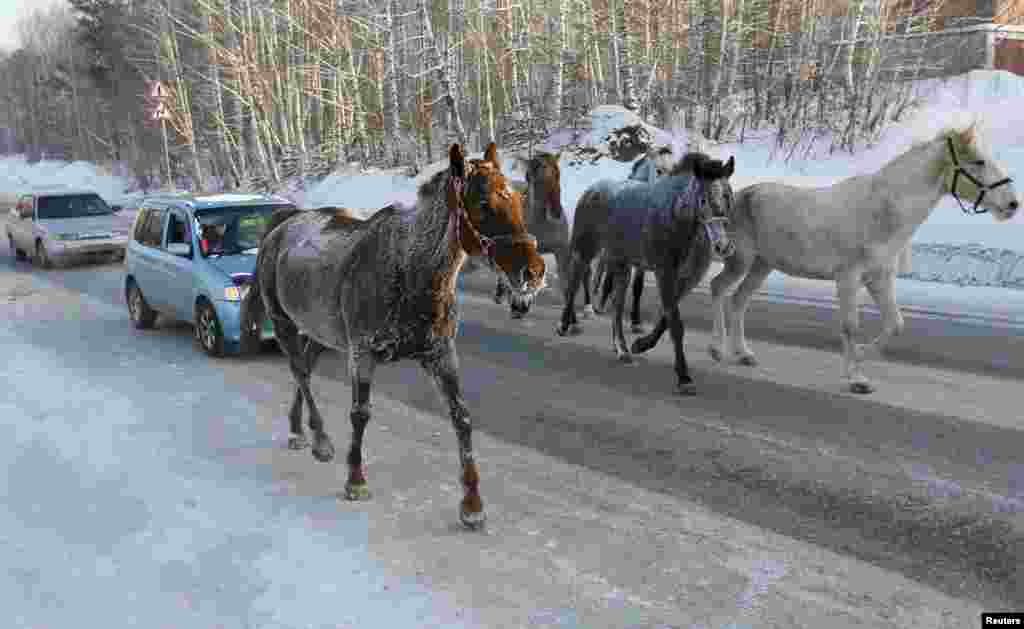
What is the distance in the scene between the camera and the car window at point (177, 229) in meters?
10.1

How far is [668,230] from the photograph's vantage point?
766 centimetres

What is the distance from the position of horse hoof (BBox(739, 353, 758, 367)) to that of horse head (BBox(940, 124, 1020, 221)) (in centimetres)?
248

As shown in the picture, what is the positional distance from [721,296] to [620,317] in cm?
115

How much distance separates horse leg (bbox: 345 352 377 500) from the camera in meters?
4.88

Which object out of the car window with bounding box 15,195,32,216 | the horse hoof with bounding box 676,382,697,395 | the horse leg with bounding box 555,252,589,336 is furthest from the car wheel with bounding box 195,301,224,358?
the car window with bounding box 15,195,32,216

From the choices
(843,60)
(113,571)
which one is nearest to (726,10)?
(843,60)

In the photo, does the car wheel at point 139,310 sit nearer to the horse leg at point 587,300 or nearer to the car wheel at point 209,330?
the car wheel at point 209,330

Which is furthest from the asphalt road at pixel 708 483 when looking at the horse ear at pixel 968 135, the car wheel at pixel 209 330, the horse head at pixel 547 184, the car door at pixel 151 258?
the car door at pixel 151 258

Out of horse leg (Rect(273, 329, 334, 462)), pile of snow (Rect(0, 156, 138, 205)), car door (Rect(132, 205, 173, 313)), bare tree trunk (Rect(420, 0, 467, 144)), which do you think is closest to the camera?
horse leg (Rect(273, 329, 334, 462))

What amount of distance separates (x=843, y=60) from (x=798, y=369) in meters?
20.3

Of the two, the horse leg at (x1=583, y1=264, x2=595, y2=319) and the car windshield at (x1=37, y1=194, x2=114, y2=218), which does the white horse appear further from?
the car windshield at (x1=37, y1=194, x2=114, y2=218)

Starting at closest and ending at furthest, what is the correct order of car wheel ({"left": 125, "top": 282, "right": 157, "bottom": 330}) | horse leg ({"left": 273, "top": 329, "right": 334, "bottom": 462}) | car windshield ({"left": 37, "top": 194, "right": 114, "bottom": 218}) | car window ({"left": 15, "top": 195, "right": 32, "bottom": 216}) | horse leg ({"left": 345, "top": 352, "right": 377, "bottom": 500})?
horse leg ({"left": 345, "top": 352, "right": 377, "bottom": 500})
horse leg ({"left": 273, "top": 329, "right": 334, "bottom": 462})
car wheel ({"left": 125, "top": 282, "right": 157, "bottom": 330})
car windshield ({"left": 37, "top": 194, "right": 114, "bottom": 218})
car window ({"left": 15, "top": 195, "right": 32, "bottom": 216})

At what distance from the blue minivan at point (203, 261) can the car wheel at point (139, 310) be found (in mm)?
15

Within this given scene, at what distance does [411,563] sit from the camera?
13.6ft
